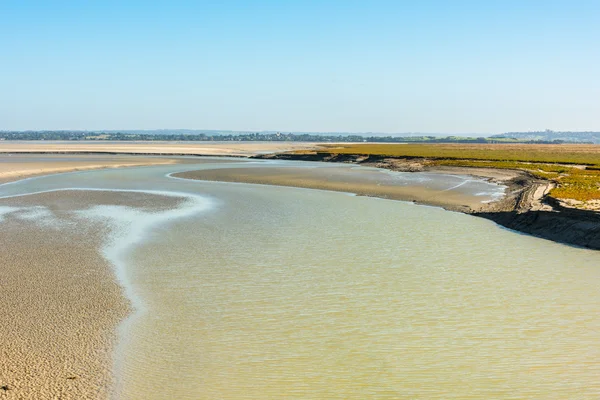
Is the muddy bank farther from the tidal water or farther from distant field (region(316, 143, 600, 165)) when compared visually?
distant field (region(316, 143, 600, 165))

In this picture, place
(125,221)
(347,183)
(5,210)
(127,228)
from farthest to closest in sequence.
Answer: (347,183)
(5,210)
(125,221)
(127,228)

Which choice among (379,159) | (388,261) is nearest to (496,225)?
(388,261)

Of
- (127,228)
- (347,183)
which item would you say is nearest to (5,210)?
(127,228)

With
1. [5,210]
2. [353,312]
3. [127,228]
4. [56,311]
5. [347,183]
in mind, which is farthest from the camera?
[347,183]

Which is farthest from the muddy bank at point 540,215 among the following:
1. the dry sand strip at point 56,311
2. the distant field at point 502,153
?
the distant field at point 502,153

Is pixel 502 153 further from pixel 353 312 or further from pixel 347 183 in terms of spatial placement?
pixel 353 312

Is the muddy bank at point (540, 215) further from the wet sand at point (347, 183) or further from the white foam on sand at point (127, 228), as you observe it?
the white foam on sand at point (127, 228)
